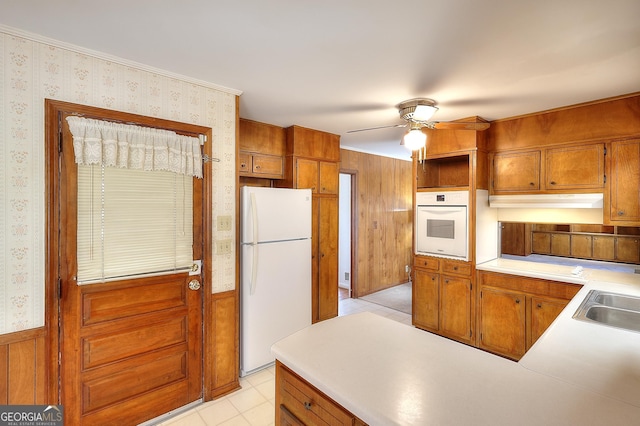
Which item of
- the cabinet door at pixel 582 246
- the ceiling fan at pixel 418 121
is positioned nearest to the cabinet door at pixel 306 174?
the ceiling fan at pixel 418 121

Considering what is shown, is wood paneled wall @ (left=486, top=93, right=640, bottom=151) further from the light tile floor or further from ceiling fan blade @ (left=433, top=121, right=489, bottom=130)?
the light tile floor

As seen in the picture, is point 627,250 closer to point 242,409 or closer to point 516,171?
point 516,171

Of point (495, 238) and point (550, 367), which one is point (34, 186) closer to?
point (550, 367)

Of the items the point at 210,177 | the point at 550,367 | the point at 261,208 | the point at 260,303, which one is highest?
the point at 210,177

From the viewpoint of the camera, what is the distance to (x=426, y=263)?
11.8 feet

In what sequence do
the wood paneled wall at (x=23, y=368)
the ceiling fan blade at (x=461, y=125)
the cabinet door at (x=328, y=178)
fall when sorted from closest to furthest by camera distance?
1. the wood paneled wall at (x=23, y=368)
2. the ceiling fan blade at (x=461, y=125)
3. the cabinet door at (x=328, y=178)

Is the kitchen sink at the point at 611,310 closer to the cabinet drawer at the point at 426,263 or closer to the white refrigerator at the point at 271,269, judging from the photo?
the cabinet drawer at the point at 426,263

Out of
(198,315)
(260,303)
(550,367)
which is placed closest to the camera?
(550,367)

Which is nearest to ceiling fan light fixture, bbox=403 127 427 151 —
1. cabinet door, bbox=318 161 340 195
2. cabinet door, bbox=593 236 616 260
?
cabinet door, bbox=318 161 340 195

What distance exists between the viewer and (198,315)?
2.33 meters

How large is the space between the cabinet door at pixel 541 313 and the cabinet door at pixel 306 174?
249 cm

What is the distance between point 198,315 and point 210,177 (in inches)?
41.8

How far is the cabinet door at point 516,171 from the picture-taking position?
10.0 feet

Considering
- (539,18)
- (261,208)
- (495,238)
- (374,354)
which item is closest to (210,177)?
(261,208)
